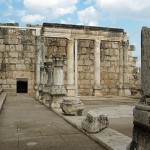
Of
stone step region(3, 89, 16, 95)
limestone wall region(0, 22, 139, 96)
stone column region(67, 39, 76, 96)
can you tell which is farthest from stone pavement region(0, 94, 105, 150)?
stone column region(67, 39, 76, 96)

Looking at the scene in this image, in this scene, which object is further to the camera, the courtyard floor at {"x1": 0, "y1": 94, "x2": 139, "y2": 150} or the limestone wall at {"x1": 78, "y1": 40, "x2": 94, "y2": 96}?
the limestone wall at {"x1": 78, "y1": 40, "x2": 94, "y2": 96}

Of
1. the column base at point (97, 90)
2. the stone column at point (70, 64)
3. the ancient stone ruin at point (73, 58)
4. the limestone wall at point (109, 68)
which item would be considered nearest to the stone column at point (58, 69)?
the ancient stone ruin at point (73, 58)

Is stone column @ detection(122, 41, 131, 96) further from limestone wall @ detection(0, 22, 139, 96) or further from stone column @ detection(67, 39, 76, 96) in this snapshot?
Answer: stone column @ detection(67, 39, 76, 96)

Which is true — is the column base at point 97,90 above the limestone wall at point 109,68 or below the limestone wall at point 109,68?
below

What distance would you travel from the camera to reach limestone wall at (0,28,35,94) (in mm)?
20828

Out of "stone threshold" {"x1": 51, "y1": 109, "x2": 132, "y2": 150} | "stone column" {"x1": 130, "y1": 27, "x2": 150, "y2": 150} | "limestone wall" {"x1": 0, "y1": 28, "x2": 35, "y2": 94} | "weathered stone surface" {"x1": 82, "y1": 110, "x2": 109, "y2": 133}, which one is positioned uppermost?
"limestone wall" {"x1": 0, "y1": 28, "x2": 35, "y2": 94}

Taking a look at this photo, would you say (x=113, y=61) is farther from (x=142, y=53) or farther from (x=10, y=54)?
(x=142, y=53)

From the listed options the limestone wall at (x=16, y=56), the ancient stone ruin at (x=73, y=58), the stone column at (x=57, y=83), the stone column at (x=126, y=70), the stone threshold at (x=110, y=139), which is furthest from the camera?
the stone column at (x=126, y=70)

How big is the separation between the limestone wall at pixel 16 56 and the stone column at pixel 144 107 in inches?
717

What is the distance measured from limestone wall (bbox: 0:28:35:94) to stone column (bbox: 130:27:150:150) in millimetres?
18213

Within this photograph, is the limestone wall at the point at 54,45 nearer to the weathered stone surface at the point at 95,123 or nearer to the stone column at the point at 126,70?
the stone column at the point at 126,70

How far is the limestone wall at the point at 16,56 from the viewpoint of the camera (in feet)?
68.3

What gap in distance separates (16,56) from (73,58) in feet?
14.2

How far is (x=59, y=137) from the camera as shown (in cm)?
625
